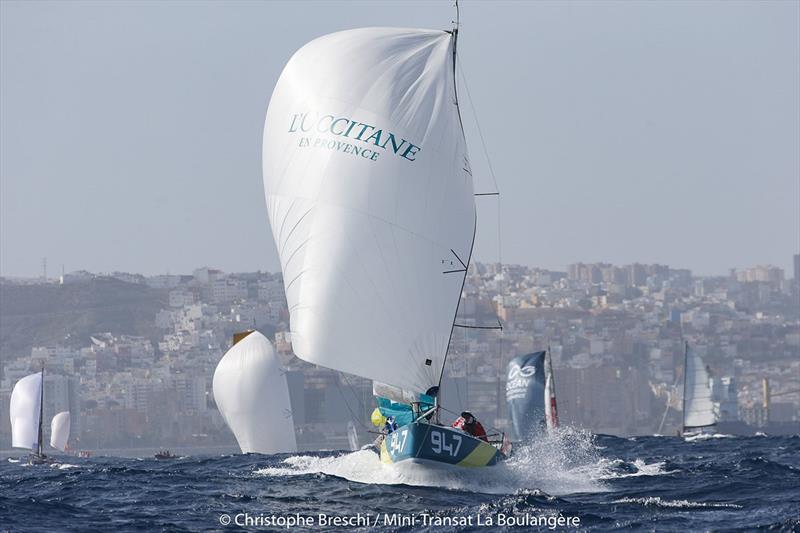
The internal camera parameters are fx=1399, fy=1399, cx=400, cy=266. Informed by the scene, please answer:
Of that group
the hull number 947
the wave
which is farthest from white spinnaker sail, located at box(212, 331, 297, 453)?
the hull number 947

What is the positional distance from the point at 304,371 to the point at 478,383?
42.4 ft

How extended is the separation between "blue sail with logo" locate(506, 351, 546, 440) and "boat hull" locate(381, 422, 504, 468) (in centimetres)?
1920

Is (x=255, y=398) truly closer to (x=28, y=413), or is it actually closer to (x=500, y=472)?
(x=28, y=413)

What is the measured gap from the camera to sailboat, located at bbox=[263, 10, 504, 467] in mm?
19281

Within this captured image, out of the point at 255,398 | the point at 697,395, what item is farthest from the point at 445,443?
the point at 697,395

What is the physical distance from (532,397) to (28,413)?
48.3 feet

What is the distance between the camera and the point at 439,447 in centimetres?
1817

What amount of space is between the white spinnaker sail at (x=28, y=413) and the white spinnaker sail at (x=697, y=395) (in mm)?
23821

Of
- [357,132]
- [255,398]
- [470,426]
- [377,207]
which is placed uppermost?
[357,132]

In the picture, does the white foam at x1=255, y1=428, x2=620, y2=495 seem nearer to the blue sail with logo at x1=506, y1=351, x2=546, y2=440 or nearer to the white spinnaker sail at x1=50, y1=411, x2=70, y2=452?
the blue sail with logo at x1=506, y1=351, x2=546, y2=440

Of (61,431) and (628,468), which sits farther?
(61,431)

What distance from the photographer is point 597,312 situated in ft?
463

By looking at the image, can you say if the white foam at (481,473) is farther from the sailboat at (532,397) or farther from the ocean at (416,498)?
the sailboat at (532,397)

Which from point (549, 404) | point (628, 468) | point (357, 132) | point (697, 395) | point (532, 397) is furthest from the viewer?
point (697, 395)
